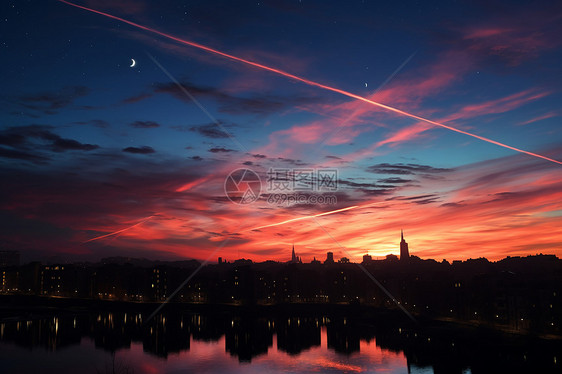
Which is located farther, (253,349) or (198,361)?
(253,349)

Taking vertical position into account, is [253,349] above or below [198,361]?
below

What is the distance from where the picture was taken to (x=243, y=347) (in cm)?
5566

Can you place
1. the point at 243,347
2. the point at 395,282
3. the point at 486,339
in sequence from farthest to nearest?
the point at 395,282 < the point at 243,347 < the point at 486,339

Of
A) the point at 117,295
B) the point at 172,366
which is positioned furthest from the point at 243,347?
the point at 117,295

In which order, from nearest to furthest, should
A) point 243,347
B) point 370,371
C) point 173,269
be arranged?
point 370,371, point 243,347, point 173,269

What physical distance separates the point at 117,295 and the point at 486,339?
3792 inches

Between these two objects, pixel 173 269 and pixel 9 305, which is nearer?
pixel 9 305

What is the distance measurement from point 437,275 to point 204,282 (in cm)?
5535

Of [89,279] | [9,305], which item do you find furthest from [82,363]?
[89,279]

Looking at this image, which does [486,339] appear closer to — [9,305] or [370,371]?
[370,371]

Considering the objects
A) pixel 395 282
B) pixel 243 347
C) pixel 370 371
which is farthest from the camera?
pixel 395 282

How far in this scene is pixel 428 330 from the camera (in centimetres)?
6153

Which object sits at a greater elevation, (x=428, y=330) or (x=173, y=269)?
(x=173, y=269)

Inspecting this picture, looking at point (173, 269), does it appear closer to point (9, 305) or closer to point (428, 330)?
point (9, 305)
